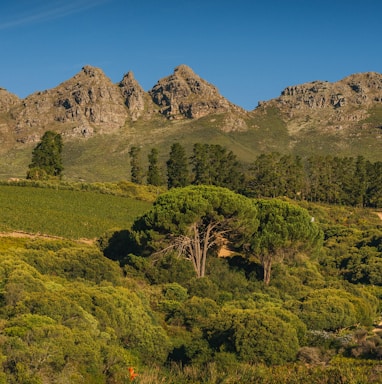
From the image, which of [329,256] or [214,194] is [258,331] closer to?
[214,194]

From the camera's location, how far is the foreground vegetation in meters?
20.7

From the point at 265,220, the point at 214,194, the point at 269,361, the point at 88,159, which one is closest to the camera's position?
the point at 269,361

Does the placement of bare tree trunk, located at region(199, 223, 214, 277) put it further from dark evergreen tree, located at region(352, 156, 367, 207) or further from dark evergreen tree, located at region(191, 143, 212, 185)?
dark evergreen tree, located at region(352, 156, 367, 207)

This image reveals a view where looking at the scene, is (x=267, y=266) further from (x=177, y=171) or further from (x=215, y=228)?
(x=177, y=171)

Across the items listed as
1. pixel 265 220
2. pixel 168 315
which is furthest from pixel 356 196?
pixel 168 315

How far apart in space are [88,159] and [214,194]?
515 feet

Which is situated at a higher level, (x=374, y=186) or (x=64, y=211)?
(x=374, y=186)

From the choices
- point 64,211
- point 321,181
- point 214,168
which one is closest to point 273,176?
point 214,168

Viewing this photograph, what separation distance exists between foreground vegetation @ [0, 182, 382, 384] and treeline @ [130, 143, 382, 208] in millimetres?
33866

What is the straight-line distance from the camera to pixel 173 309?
111 ft

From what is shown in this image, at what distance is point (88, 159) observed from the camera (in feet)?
640

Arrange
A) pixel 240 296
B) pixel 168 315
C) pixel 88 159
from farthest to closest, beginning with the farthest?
pixel 88 159 → pixel 240 296 → pixel 168 315

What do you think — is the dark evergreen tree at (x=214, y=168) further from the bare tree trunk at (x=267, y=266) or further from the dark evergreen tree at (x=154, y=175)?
the bare tree trunk at (x=267, y=266)

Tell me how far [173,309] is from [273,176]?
203 ft
